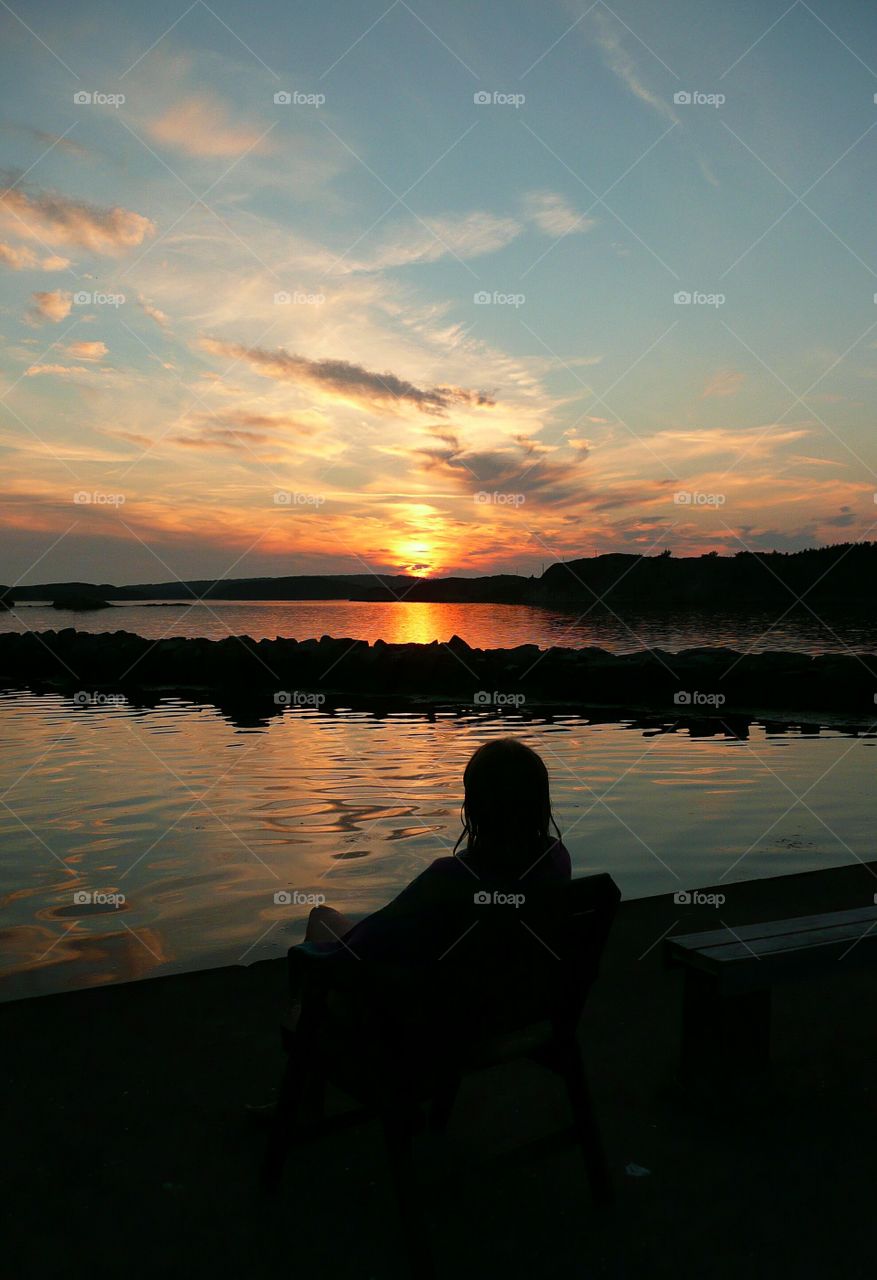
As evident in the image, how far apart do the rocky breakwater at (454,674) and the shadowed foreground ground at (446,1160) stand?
55.2 ft

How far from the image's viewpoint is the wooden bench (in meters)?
3.52

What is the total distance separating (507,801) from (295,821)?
24.3 ft

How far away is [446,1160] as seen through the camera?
3162 millimetres

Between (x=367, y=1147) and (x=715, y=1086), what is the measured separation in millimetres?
1333

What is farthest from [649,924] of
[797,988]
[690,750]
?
[690,750]

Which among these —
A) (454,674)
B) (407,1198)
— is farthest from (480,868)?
(454,674)

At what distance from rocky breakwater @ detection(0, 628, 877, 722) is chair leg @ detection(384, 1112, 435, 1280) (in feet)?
59.7

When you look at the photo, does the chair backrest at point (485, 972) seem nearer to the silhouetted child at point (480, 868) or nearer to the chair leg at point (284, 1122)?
the silhouetted child at point (480, 868)

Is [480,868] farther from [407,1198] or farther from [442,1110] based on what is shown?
[442,1110]

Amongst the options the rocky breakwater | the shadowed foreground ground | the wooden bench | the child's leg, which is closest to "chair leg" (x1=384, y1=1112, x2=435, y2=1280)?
the shadowed foreground ground

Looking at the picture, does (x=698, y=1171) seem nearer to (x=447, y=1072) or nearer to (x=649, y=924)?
(x=447, y=1072)

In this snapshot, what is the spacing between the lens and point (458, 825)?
31.3 feet

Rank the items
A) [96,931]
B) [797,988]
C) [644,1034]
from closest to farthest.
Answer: [644,1034] → [797,988] → [96,931]

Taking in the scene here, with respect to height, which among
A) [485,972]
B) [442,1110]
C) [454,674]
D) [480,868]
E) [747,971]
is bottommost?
[442,1110]
